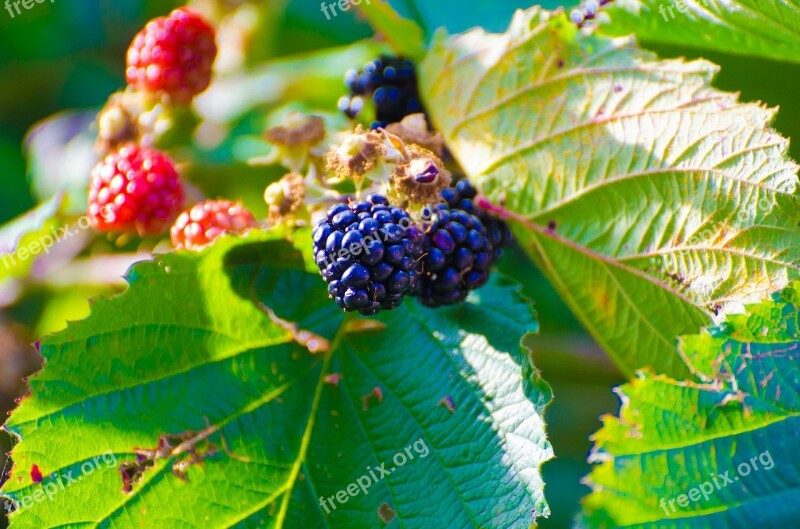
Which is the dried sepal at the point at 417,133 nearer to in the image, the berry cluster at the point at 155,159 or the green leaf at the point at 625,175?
the green leaf at the point at 625,175

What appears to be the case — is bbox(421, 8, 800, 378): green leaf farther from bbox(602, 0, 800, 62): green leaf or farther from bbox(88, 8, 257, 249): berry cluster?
bbox(88, 8, 257, 249): berry cluster

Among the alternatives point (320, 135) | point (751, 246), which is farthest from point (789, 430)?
point (320, 135)

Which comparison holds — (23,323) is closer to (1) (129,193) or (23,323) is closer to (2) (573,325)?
(1) (129,193)

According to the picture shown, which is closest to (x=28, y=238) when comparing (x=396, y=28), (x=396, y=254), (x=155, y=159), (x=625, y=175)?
(x=155, y=159)

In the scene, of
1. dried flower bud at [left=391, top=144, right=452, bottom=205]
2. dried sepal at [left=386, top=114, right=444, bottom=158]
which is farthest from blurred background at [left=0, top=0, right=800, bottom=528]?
dried flower bud at [left=391, top=144, right=452, bottom=205]

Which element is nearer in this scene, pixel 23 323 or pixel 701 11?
pixel 701 11

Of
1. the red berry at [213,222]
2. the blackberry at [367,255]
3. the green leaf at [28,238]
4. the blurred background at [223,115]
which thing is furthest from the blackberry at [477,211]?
the green leaf at [28,238]

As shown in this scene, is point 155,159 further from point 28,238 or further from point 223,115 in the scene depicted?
point 223,115
